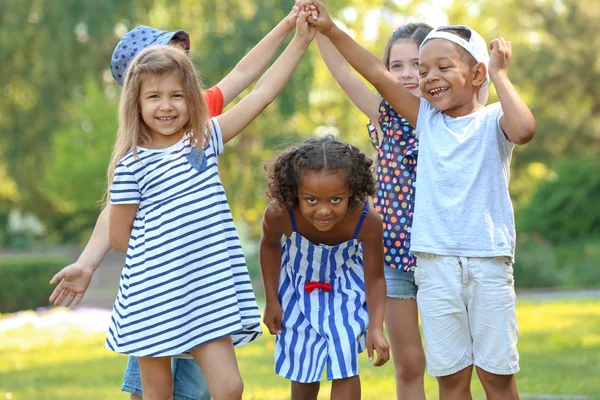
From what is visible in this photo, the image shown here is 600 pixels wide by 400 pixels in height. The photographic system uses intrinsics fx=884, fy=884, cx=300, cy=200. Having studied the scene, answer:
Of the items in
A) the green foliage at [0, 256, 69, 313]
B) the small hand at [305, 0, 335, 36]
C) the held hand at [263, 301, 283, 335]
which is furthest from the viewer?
the green foliage at [0, 256, 69, 313]

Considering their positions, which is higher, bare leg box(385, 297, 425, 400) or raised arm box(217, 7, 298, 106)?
raised arm box(217, 7, 298, 106)

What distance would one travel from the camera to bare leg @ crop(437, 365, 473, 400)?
3603 mm

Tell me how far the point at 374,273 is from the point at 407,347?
1.46 feet

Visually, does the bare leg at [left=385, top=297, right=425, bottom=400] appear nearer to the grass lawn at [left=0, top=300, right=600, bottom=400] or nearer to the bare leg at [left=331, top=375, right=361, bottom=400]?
the bare leg at [left=331, top=375, right=361, bottom=400]

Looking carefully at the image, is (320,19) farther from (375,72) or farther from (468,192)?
(468,192)

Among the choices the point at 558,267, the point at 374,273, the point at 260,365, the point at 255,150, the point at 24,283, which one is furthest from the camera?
the point at 255,150

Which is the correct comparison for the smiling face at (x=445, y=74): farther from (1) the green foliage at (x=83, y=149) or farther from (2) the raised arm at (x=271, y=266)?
(1) the green foliage at (x=83, y=149)

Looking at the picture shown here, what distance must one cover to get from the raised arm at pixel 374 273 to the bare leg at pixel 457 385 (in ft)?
0.88

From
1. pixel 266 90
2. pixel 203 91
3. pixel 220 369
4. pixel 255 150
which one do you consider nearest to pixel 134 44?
pixel 203 91

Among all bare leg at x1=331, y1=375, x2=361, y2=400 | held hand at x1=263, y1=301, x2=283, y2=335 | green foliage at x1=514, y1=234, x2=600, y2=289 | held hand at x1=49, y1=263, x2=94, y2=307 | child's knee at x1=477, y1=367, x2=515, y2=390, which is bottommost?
green foliage at x1=514, y1=234, x2=600, y2=289

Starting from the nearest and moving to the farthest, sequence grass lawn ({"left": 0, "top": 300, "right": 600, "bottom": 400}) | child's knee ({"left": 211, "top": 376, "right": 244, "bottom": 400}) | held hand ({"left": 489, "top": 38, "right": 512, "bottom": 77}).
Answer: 1. child's knee ({"left": 211, "top": 376, "right": 244, "bottom": 400})
2. held hand ({"left": 489, "top": 38, "right": 512, "bottom": 77})
3. grass lawn ({"left": 0, "top": 300, "right": 600, "bottom": 400})

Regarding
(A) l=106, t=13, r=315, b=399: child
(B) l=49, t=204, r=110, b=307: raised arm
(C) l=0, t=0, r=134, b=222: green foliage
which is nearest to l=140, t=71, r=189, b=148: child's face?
(A) l=106, t=13, r=315, b=399: child

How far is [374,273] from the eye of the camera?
12.4 feet

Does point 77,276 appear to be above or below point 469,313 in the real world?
above
